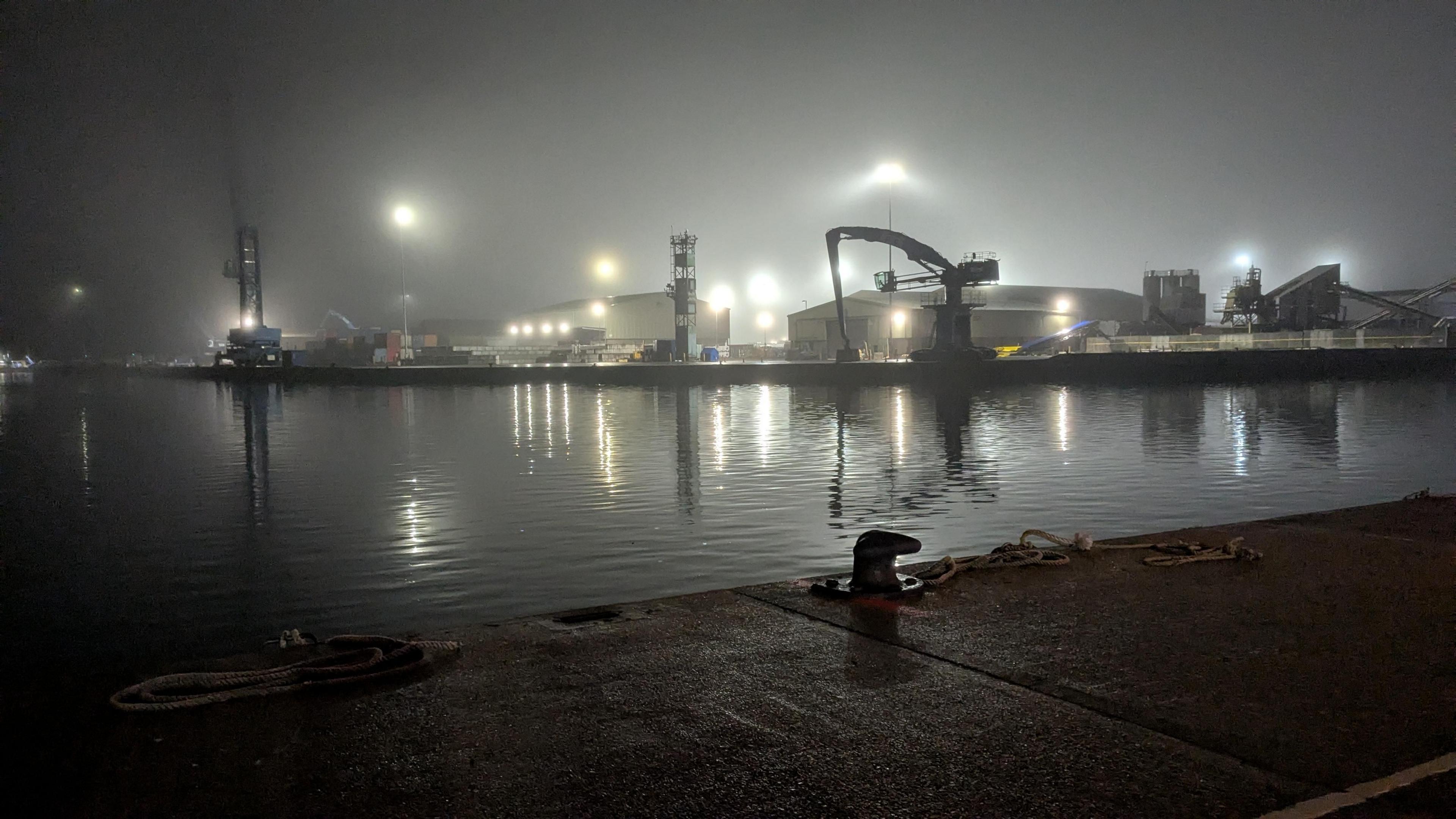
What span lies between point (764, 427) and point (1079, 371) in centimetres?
3004

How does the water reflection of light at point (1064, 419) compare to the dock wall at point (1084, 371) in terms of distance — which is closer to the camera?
the water reflection of light at point (1064, 419)

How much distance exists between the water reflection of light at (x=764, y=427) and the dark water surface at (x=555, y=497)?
25cm

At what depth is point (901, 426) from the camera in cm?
2303

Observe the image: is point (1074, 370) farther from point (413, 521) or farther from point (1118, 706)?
point (1118, 706)

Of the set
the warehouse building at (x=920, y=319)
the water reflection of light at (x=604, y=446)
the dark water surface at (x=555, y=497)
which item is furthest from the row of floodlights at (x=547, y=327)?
the dark water surface at (x=555, y=497)

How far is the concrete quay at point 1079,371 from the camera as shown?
47406 millimetres

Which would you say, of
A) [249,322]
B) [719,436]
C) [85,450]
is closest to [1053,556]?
[719,436]

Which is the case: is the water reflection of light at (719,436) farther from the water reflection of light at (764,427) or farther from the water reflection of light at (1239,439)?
the water reflection of light at (1239,439)

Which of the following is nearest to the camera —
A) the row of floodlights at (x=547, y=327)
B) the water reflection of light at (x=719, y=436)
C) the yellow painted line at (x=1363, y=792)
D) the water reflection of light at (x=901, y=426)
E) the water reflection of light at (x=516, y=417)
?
the yellow painted line at (x=1363, y=792)

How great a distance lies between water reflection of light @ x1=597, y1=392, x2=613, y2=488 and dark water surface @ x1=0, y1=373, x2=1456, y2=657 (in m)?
0.13

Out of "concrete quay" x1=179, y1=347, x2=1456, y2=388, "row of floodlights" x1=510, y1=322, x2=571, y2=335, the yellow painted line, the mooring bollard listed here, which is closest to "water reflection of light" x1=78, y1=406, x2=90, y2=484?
the mooring bollard

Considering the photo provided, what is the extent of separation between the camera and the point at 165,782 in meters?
3.08

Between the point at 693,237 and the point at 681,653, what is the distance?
72643mm

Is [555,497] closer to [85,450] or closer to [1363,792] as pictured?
[1363,792]
